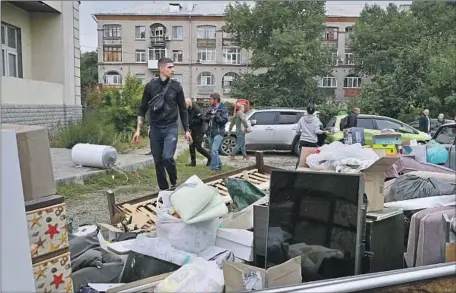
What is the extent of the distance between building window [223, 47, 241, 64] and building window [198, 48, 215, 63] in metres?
1.11

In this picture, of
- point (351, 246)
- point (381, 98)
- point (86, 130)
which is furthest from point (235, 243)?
point (381, 98)

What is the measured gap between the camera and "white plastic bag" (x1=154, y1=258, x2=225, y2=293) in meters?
1.79

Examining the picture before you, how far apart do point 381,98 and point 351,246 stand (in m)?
21.6

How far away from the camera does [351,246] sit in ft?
7.02

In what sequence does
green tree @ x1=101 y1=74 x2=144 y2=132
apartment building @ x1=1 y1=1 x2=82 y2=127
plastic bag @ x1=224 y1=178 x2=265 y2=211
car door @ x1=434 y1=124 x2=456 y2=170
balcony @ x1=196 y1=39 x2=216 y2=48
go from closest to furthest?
plastic bag @ x1=224 y1=178 x2=265 y2=211
car door @ x1=434 y1=124 x2=456 y2=170
apartment building @ x1=1 y1=1 x2=82 y2=127
green tree @ x1=101 y1=74 x2=144 y2=132
balcony @ x1=196 y1=39 x2=216 y2=48

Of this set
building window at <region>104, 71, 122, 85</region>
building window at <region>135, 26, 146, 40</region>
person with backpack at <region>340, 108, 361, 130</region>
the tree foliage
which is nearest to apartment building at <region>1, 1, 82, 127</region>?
building window at <region>104, 71, 122, 85</region>

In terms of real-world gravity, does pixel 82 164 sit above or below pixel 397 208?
below

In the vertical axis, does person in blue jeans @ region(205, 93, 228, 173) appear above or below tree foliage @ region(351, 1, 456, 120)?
below

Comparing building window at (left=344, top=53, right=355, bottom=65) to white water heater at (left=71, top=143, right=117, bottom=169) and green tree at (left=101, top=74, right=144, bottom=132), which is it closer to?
green tree at (left=101, top=74, right=144, bottom=132)

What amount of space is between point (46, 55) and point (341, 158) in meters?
11.2

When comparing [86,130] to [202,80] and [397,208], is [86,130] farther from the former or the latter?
[202,80]

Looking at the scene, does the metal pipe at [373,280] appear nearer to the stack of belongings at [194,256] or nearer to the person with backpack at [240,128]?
the stack of belongings at [194,256]

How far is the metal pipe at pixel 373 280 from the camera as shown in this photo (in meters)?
1.65

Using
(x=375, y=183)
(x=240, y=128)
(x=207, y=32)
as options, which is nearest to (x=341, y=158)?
(x=375, y=183)
